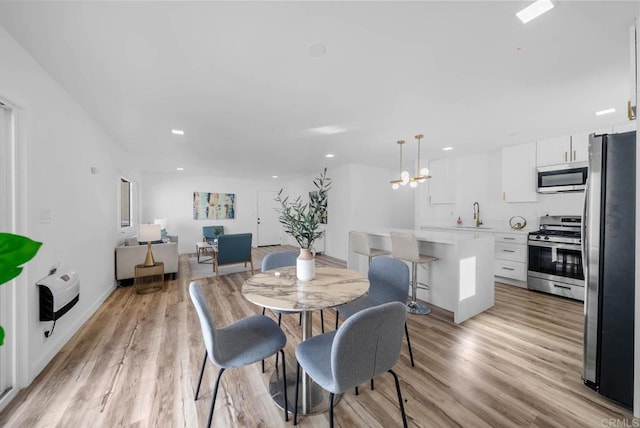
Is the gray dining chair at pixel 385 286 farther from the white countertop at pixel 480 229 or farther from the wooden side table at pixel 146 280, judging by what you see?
the wooden side table at pixel 146 280

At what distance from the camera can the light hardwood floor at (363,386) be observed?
1484mm

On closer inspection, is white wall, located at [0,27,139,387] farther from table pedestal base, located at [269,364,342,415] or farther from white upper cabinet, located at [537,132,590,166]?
white upper cabinet, located at [537,132,590,166]

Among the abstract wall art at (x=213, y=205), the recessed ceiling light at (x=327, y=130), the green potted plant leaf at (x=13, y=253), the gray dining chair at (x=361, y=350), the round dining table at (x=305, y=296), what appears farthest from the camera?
the abstract wall art at (x=213, y=205)

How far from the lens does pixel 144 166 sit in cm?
604

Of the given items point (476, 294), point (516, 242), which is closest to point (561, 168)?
point (516, 242)

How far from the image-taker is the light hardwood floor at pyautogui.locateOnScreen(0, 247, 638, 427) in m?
1.48

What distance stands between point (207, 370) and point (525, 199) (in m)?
5.19

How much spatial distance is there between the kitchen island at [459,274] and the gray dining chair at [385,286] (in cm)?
103

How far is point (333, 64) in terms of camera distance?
6.34ft

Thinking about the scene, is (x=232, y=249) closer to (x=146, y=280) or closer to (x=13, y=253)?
(x=146, y=280)

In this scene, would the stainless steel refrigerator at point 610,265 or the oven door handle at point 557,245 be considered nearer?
the stainless steel refrigerator at point 610,265

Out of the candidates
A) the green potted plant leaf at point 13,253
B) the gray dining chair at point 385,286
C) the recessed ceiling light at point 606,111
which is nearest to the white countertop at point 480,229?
the recessed ceiling light at point 606,111

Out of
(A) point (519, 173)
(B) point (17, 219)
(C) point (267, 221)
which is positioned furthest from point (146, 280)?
(A) point (519, 173)

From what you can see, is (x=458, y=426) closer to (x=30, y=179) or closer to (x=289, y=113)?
(x=289, y=113)
